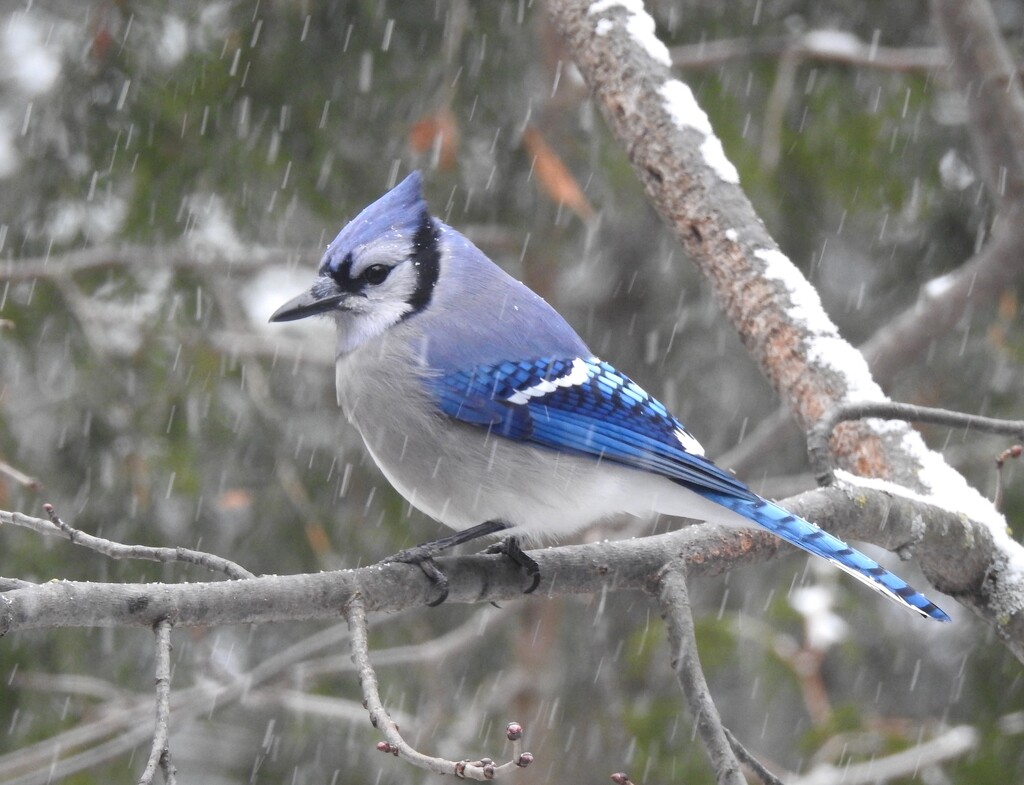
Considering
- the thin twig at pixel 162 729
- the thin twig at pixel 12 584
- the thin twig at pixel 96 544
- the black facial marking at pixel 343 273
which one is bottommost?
the thin twig at pixel 162 729

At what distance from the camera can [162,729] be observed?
4.76ft

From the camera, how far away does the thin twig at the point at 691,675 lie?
5.55 feet

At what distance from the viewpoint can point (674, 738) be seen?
4000 millimetres

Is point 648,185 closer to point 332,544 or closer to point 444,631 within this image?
point 332,544

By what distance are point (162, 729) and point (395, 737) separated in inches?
11.4

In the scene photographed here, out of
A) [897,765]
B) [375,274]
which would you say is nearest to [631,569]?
[375,274]

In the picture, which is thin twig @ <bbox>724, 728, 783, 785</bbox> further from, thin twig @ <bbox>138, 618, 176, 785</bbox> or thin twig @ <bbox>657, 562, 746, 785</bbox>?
thin twig @ <bbox>138, 618, 176, 785</bbox>

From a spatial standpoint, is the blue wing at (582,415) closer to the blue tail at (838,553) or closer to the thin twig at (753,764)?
the blue tail at (838,553)

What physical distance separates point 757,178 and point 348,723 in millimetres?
2433

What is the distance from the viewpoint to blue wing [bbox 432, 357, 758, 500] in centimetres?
246

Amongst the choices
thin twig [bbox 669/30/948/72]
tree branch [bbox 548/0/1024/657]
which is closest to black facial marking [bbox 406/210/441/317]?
tree branch [bbox 548/0/1024/657]

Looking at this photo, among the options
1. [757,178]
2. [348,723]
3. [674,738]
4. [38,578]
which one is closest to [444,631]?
[348,723]

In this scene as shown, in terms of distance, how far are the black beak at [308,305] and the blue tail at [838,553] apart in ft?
3.34

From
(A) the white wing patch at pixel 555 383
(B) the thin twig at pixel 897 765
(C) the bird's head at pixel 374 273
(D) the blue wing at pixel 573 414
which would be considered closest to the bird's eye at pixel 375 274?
(C) the bird's head at pixel 374 273
